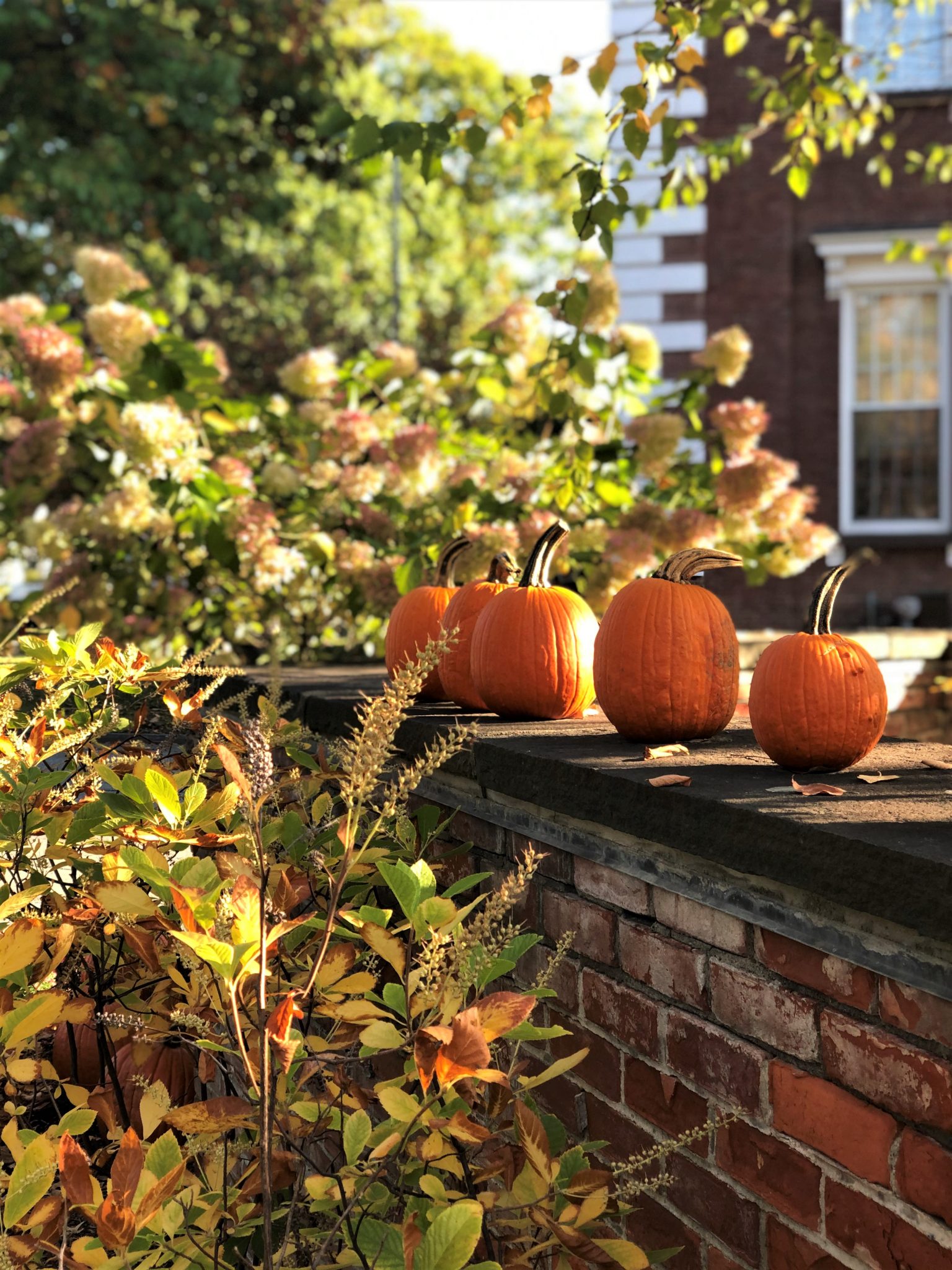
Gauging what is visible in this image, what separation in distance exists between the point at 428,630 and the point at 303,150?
15023mm

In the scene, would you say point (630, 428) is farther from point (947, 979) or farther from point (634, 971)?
point (947, 979)

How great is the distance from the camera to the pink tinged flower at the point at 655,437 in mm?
3934

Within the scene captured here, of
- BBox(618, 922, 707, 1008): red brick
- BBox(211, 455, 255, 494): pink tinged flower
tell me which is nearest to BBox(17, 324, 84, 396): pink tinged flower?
BBox(211, 455, 255, 494): pink tinged flower

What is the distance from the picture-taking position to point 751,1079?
1.25 meters

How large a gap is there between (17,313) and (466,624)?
9.08 ft

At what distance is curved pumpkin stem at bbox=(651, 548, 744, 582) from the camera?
5.74 feet

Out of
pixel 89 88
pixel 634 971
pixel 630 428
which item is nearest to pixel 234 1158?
pixel 634 971

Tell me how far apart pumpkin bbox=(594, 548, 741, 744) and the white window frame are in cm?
924

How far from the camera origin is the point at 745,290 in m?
10.3

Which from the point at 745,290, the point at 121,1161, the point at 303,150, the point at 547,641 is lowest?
the point at 121,1161

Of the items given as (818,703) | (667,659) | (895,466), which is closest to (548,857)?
(667,659)

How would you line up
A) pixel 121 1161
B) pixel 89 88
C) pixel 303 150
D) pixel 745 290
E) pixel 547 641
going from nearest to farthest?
1. pixel 121 1161
2. pixel 547 641
3. pixel 745 290
4. pixel 89 88
5. pixel 303 150

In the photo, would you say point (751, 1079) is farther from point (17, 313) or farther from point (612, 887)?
point (17, 313)

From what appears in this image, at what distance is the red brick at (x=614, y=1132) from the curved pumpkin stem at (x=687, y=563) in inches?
28.5
